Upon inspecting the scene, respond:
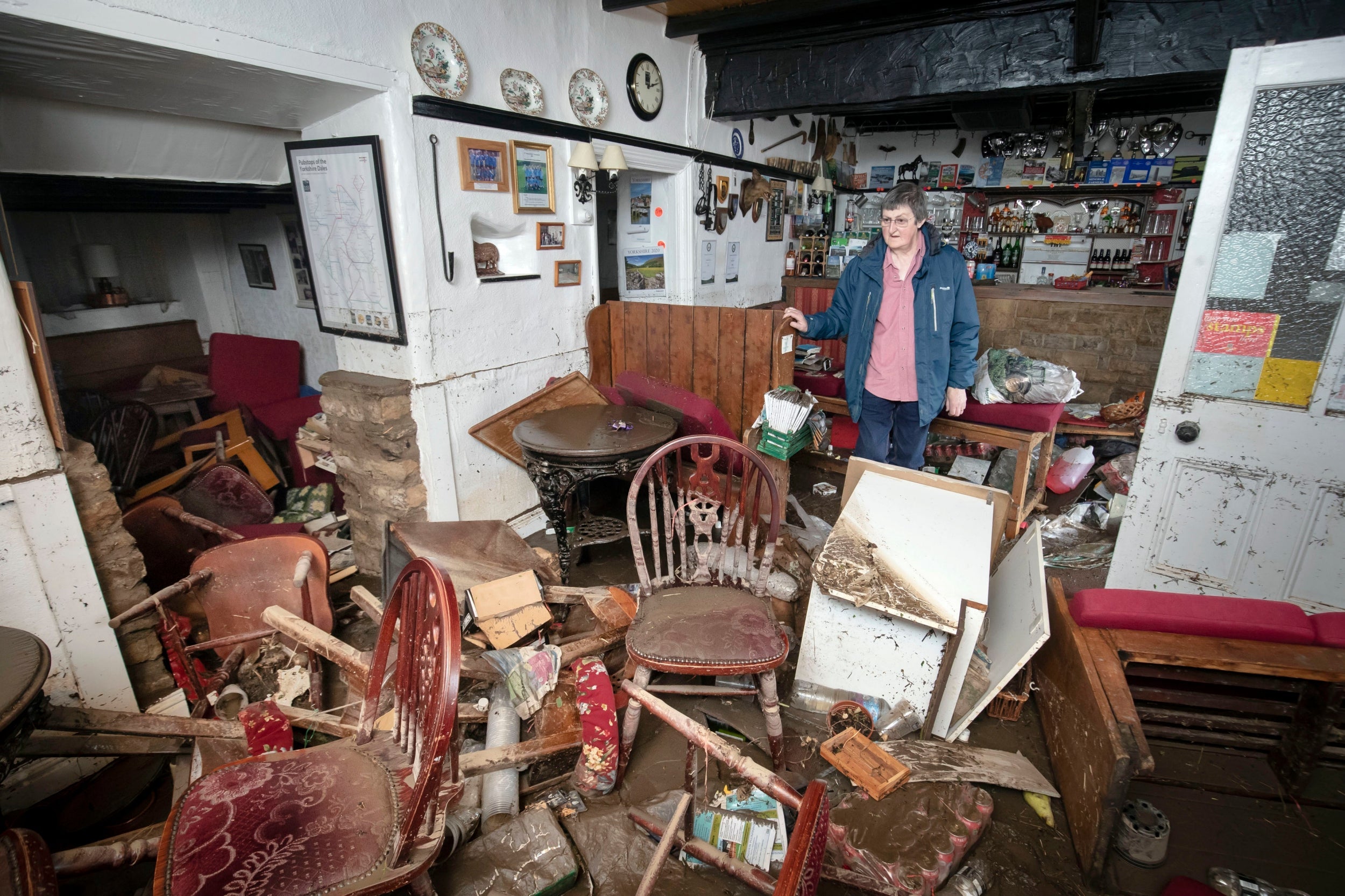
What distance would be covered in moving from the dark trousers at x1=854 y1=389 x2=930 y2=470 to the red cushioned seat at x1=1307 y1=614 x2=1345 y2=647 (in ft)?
5.33

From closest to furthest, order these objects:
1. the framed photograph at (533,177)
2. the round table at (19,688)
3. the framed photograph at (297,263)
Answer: the round table at (19,688) < the framed photograph at (533,177) < the framed photograph at (297,263)

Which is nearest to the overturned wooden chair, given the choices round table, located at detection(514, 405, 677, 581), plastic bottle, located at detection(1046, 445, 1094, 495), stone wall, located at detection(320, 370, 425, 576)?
stone wall, located at detection(320, 370, 425, 576)

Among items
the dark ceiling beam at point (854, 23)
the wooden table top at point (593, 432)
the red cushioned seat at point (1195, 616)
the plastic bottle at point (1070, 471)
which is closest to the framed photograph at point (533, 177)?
the wooden table top at point (593, 432)

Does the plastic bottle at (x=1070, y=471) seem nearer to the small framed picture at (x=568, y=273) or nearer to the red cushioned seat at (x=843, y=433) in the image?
the red cushioned seat at (x=843, y=433)

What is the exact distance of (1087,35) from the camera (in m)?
3.33

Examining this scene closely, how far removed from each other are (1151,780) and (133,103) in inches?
191

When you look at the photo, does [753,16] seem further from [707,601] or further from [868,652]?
[868,652]

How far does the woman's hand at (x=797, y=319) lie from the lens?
323 centimetres

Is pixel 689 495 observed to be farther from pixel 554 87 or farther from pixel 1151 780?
pixel 554 87

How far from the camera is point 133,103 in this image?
2.75 m

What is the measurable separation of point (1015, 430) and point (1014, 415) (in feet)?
0.29

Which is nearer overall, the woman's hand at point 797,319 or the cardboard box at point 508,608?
the cardboard box at point 508,608

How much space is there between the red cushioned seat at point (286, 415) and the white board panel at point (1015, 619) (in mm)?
4435

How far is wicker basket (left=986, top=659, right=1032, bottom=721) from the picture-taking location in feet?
7.95
